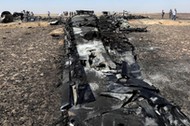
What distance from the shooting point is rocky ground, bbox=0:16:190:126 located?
668cm

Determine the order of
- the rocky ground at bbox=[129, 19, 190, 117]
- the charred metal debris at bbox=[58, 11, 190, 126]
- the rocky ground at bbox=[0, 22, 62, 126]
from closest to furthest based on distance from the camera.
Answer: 1. the charred metal debris at bbox=[58, 11, 190, 126]
2. the rocky ground at bbox=[0, 22, 62, 126]
3. the rocky ground at bbox=[129, 19, 190, 117]

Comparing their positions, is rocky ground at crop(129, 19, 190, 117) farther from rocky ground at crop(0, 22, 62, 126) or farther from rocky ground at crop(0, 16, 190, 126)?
rocky ground at crop(0, 22, 62, 126)

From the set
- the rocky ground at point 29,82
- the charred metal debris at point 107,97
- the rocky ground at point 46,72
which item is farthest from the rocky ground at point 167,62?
the rocky ground at point 29,82

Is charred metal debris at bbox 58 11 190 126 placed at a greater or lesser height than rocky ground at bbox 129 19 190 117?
greater

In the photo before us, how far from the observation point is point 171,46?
43.8ft

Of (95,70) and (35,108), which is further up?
(95,70)

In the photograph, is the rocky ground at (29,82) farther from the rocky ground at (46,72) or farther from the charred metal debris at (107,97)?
the charred metal debris at (107,97)

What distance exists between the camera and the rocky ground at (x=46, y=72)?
6676 millimetres

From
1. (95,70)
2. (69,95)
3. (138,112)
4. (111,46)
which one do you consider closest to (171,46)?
(111,46)

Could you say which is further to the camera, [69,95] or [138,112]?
[69,95]

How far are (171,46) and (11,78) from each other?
754 centimetres

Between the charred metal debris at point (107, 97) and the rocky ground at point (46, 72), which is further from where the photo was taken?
the rocky ground at point (46, 72)

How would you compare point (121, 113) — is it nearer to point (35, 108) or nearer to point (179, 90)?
point (35, 108)

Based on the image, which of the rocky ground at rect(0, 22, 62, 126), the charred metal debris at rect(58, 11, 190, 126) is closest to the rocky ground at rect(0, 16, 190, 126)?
the rocky ground at rect(0, 22, 62, 126)
